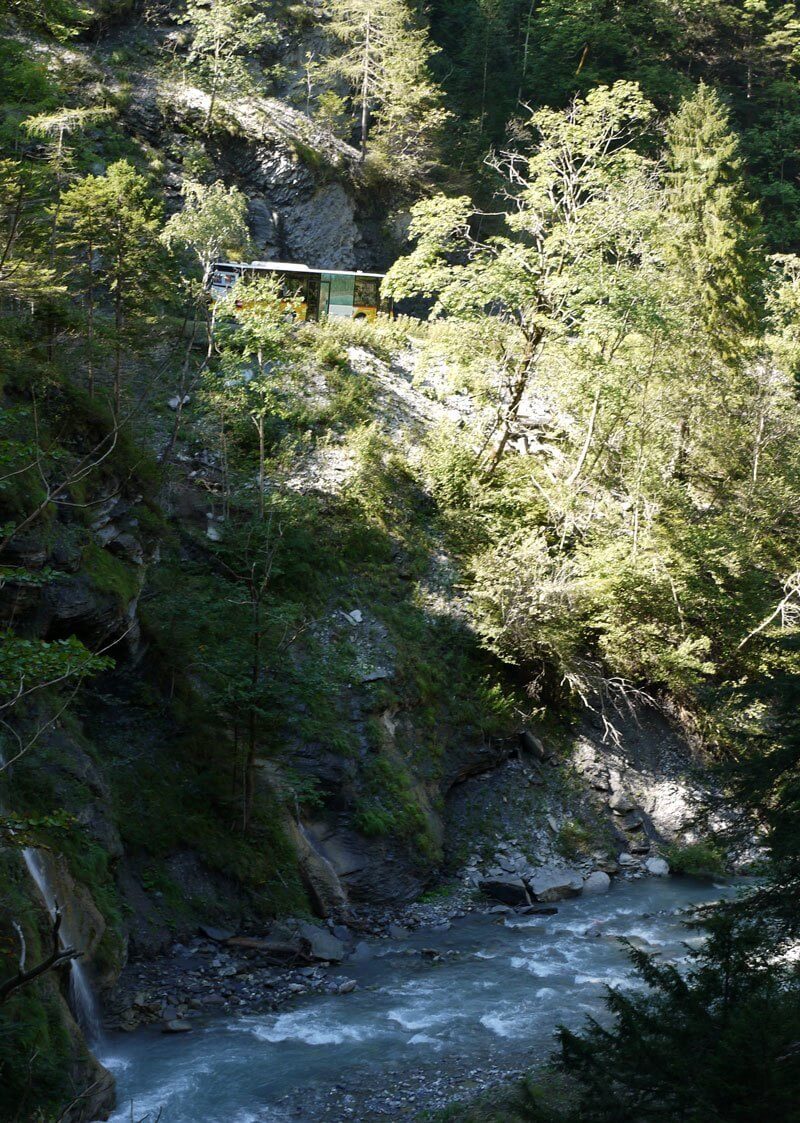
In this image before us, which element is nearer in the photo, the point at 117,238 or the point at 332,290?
the point at 117,238

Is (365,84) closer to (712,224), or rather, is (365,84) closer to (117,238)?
(712,224)

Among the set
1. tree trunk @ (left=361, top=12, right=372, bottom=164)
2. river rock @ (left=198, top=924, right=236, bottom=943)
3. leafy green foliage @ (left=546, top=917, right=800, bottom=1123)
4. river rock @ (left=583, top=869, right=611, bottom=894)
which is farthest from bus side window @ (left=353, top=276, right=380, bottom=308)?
leafy green foliage @ (left=546, top=917, right=800, bottom=1123)

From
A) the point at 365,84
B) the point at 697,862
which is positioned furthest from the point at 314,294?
the point at 697,862

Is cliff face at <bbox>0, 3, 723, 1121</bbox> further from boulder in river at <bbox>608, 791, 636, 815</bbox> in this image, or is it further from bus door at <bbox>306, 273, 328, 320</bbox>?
bus door at <bbox>306, 273, 328, 320</bbox>

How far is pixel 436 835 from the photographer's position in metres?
16.7

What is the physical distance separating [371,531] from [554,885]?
797 cm

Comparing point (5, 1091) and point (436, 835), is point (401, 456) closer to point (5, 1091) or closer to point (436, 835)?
point (436, 835)

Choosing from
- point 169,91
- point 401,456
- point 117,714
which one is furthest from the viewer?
point 169,91

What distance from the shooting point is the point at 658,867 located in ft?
57.9

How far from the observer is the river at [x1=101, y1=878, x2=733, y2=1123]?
33.0 feet

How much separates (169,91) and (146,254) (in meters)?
20.7

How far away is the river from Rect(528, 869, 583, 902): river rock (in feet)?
2.27

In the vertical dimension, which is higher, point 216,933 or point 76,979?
point 76,979

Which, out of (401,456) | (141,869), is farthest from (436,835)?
(401,456)
